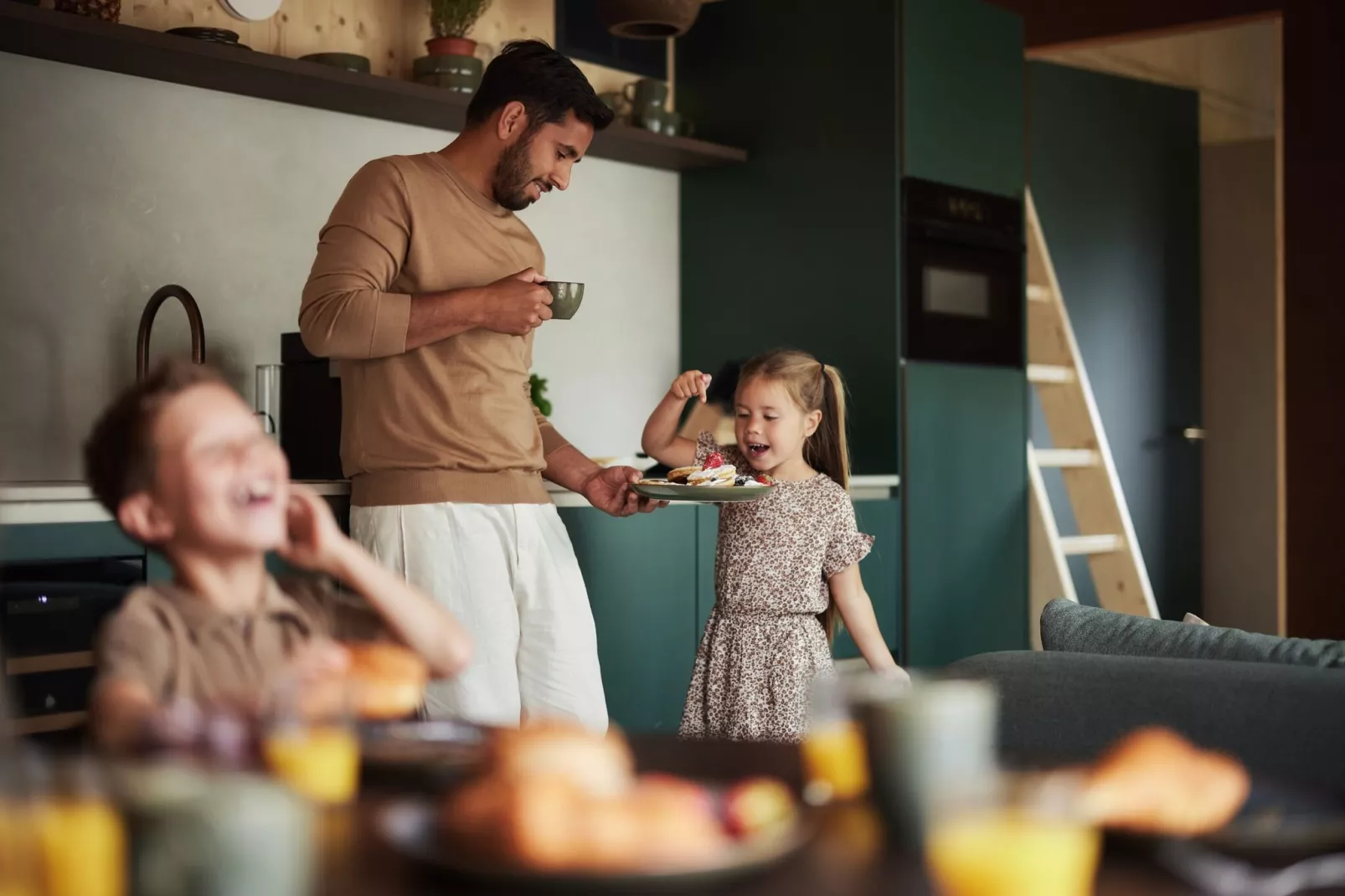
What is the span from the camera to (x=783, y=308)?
4480 mm

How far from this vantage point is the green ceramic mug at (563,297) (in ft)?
8.80

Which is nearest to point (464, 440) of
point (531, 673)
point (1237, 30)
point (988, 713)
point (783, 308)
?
point (531, 673)

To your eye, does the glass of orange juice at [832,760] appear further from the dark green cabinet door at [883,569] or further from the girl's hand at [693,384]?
the dark green cabinet door at [883,569]

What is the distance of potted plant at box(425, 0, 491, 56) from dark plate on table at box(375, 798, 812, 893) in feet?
10.2

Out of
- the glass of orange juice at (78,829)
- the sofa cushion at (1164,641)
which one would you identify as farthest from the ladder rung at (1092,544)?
the glass of orange juice at (78,829)

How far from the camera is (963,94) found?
4.51m

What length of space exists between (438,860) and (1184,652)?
1.18 metres

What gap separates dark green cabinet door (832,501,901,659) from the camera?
407 centimetres

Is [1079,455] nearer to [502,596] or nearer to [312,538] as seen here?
[502,596]

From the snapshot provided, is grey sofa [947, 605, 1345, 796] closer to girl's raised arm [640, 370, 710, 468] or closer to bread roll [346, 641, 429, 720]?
bread roll [346, 641, 429, 720]

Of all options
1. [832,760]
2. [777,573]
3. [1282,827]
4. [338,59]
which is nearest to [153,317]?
[338,59]

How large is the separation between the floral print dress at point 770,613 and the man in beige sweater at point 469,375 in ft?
1.32

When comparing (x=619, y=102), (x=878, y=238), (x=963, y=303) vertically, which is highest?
(x=619, y=102)

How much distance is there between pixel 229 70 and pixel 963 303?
87.0 inches
